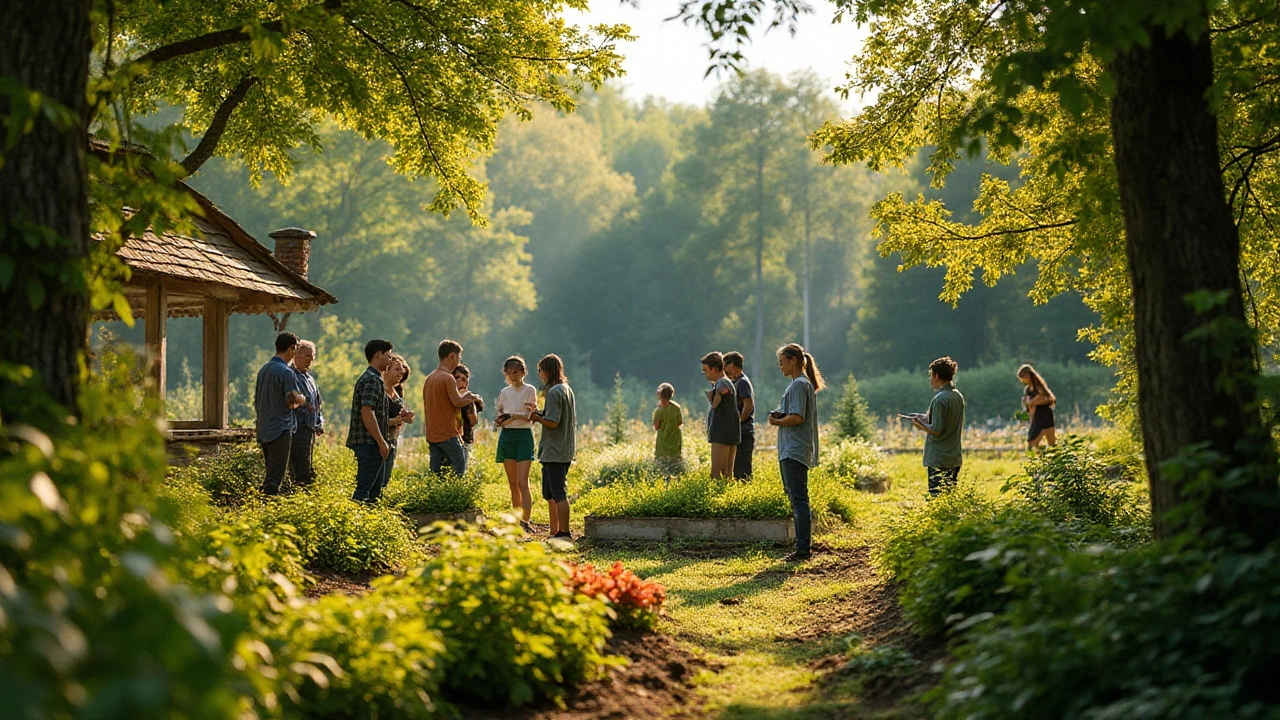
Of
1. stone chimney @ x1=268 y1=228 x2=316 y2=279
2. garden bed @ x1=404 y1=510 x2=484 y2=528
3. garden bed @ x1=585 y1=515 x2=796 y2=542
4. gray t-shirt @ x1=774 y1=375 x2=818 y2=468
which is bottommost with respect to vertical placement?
garden bed @ x1=585 y1=515 x2=796 y2=542

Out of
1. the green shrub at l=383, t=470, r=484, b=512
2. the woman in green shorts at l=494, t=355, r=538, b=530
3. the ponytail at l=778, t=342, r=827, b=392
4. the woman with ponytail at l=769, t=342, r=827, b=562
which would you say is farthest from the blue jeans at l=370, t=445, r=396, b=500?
the ponytail at l=778, t=342, r=827, b=392

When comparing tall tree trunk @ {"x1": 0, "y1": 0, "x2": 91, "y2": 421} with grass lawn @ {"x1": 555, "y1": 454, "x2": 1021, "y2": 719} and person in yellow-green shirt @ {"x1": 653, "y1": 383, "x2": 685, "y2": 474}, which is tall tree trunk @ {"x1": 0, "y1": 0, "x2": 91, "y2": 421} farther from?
person in yellow-green shirt @ {"x1": 653, "y1": 383, "x2": 685, "y2": 474}

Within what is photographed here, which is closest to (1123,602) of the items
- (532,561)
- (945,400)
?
(532,561)

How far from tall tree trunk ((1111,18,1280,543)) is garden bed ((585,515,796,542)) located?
6.09 m

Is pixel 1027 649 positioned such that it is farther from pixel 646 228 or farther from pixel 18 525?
pixel 646 228

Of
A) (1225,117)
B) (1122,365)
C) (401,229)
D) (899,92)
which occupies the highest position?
(401,229)

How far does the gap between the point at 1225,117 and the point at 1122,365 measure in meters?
3.24

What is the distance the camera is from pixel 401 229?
170 feet

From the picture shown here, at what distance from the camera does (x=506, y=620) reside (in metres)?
4.90

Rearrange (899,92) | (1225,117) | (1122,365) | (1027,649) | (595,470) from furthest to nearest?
(595,470) → (1122,365) → (899,92) → (1225,117) → (1027,649)

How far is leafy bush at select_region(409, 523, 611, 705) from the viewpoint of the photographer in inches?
188

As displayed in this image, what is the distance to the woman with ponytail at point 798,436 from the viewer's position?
9594mm

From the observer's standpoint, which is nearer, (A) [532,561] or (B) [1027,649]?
(B) [1027,649]

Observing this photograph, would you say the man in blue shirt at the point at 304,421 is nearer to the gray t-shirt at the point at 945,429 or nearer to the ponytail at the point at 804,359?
the ponytail at the point at 804,359
